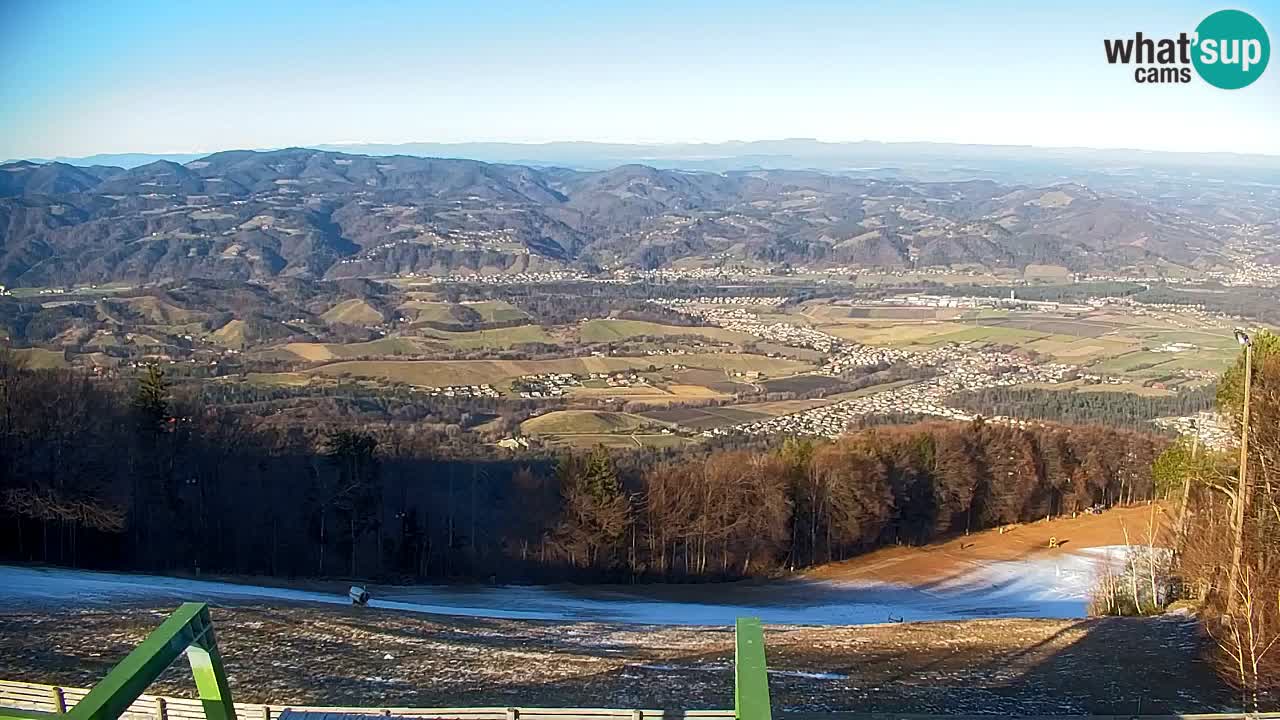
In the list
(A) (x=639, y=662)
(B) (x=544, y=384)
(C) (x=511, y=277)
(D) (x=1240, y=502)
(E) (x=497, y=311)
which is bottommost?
(B) (x=544, y=384)

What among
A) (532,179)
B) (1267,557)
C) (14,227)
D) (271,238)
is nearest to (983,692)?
(1267,557)

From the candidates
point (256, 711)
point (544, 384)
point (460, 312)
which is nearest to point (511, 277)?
point (460, 312)

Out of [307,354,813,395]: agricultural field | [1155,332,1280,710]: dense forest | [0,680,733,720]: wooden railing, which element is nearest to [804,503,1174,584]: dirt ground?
[1155,332,1280,710]: dense forest

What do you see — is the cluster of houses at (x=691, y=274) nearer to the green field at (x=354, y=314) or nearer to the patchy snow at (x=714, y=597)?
the green field at (x=354, y=314)

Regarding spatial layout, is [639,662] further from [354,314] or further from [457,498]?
[354,314]

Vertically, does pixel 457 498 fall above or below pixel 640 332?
below

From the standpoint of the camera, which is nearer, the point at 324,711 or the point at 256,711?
the point at 256,711

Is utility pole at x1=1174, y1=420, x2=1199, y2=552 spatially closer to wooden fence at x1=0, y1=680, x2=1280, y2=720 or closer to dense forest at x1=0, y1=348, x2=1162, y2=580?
wooden fence at x1=0, y1=680, x2=1280, y2=720

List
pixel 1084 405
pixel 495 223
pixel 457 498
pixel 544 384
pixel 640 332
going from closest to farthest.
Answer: pixel 457 498
pixel 1084 405
pixel 544 384
pixel 640 332
pixel 495 223
